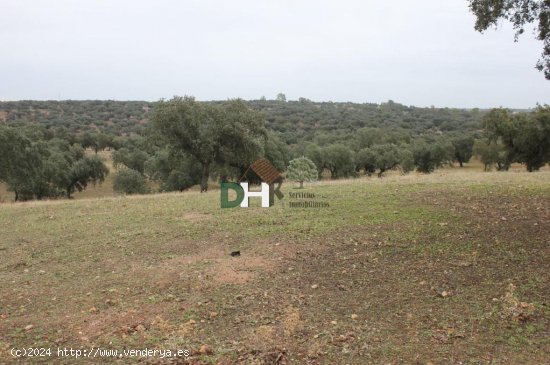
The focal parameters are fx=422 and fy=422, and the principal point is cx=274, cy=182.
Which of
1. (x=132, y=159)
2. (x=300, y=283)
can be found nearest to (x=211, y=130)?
(x=300, y=283)

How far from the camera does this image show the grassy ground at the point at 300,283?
16.7 ft

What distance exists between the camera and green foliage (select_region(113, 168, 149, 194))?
40072 millimetres

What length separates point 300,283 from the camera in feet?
23.0

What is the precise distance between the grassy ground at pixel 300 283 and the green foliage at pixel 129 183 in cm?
2843

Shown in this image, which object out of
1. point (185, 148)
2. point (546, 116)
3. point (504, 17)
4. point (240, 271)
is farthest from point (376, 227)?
point (546, 116)

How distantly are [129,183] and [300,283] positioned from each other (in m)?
36.1

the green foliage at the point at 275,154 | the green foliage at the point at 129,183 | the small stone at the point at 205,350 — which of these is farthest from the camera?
the green foliage at the point at 129,183

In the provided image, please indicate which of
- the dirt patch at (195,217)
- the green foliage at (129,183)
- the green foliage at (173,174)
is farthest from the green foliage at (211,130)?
the green foliage at (129,183)

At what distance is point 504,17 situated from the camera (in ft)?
31.1

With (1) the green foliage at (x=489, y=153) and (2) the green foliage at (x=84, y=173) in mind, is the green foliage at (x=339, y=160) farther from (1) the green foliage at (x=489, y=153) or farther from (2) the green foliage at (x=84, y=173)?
(2) the green foliage at (x=84, y=173)

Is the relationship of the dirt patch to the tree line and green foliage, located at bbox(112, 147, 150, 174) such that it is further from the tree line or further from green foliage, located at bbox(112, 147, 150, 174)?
green foliage, located at bbox(112, 147, 150, 174)

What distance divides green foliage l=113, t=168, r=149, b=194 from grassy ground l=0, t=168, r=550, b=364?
93.3 ft

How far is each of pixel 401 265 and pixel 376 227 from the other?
90.3 inches
